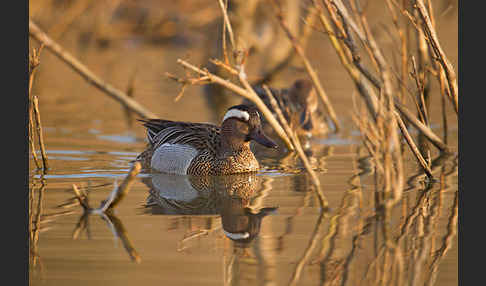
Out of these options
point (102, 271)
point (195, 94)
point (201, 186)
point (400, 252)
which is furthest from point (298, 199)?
point (195, 94)

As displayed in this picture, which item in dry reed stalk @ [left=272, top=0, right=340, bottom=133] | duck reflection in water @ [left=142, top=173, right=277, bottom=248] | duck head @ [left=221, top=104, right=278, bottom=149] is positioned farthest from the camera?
dry reed stalk @ [left=272, top=0, right=340, bottom=133]

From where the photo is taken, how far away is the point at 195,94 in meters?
16.6

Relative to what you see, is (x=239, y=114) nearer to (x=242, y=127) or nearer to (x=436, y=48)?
(x=242, y=127)

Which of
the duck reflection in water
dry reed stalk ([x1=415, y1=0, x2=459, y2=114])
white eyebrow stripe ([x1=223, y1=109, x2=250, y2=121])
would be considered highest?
dry reed stalk ([x1=415, y1=0, x2=459, y2=114])

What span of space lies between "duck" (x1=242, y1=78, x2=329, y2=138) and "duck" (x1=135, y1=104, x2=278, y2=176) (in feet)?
8.75

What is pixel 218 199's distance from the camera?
8.19 m

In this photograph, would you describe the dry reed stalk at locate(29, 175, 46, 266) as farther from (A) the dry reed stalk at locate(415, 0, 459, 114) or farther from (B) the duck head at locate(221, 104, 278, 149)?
(A) the dry reed stalk at locate(415, 0, 459, 114)

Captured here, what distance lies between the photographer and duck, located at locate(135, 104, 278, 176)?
933 cm

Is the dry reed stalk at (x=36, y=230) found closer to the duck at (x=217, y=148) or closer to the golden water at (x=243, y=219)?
the golden water at (x=243, y=219)

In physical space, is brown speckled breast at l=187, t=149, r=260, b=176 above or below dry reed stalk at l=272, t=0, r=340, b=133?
below

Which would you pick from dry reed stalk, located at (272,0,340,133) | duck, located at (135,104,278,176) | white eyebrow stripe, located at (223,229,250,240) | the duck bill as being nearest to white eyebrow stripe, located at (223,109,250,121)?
duck, located at (135,104,278,176)

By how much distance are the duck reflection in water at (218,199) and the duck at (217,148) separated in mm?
103

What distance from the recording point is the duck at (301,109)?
12.7 meters

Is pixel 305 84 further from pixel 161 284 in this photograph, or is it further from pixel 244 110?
pixel 161 284
